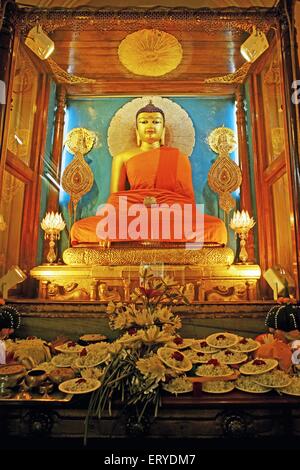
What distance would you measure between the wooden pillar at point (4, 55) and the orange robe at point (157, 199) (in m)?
1.09

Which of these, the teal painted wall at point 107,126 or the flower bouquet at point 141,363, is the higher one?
the teal painted wall at point 107,126

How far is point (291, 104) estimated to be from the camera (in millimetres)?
2422

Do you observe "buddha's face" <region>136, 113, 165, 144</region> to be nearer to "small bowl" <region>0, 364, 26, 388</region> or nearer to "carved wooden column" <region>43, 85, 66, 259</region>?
"carved wooden column" <region>43, 85, 66, 259</region>

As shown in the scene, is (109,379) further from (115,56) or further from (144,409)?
(115,56)

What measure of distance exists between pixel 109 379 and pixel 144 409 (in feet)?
0.53

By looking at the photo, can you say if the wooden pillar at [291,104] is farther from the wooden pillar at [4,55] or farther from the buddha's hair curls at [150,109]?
the wooden pillar at [4,55]

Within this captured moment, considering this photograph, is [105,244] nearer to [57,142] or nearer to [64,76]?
[57,142]

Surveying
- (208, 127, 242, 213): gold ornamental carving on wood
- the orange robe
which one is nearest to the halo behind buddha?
the orange robe

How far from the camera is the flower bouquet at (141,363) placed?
1.13 m

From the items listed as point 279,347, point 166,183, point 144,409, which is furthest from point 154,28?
point 144,409

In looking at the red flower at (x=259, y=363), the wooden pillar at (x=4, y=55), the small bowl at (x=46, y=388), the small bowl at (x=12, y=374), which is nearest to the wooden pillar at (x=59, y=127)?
the wooden pillar at (x=4, y=55)

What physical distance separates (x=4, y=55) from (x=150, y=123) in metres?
2.04

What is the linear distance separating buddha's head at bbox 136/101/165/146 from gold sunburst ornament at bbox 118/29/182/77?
0.43 meters

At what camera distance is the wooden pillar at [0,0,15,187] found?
8.05 feet
